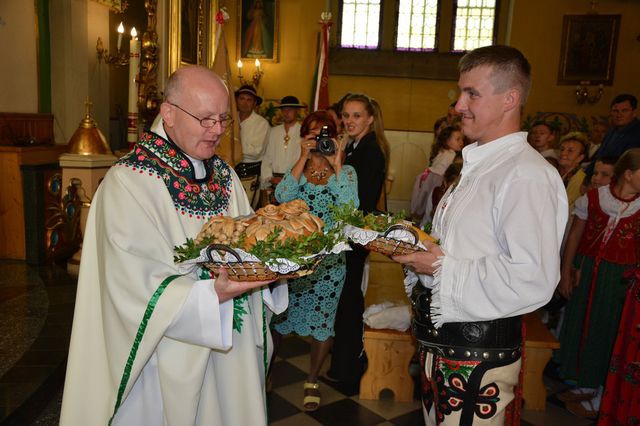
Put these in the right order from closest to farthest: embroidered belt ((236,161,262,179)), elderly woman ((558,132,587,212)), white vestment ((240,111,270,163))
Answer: elderly woman ((558,132,587,212)) → embroidered belt ((236,161,262,179)) → white vestment ((240,111,270,163))

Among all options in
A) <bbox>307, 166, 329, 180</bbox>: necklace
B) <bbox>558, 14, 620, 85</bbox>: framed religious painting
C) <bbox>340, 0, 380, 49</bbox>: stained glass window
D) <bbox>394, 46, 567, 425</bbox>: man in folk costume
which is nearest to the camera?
<bbox>394, 46, 567, 425</bbox>: man in folk costume

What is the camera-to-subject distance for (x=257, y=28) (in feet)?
38.2

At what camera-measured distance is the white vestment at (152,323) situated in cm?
168

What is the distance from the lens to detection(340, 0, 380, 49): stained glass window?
476 inches

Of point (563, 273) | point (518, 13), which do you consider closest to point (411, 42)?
point (518, 13)

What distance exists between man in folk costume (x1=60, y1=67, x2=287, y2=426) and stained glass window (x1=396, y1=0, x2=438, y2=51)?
1105 centimetres

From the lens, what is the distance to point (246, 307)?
1988mm

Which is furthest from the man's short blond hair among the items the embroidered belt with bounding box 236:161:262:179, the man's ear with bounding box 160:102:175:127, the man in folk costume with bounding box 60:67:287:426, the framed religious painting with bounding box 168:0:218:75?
the framed religious painting with bounding box 168:0:218:75

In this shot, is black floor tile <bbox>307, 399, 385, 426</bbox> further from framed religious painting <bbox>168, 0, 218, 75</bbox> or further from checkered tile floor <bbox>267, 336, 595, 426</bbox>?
framed religious painting <bbox>168, 0, 218, 75</bbox>

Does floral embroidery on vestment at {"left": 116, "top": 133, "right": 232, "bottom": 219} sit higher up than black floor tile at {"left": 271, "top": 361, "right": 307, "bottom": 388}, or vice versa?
floral embroidery on vestment at {"left": 116, "top": 133, "right": 232, "bottom": 219}

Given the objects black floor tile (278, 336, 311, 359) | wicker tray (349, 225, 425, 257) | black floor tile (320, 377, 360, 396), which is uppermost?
wicker tray (349, 225, 425, 257)

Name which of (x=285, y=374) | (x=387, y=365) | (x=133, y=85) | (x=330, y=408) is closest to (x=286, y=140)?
(x=133, y=85)

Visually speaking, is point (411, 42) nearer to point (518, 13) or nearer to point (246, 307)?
point (518, 13)

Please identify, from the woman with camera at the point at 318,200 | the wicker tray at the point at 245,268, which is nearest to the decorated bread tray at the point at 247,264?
the wicker tray at the point at 245,268
